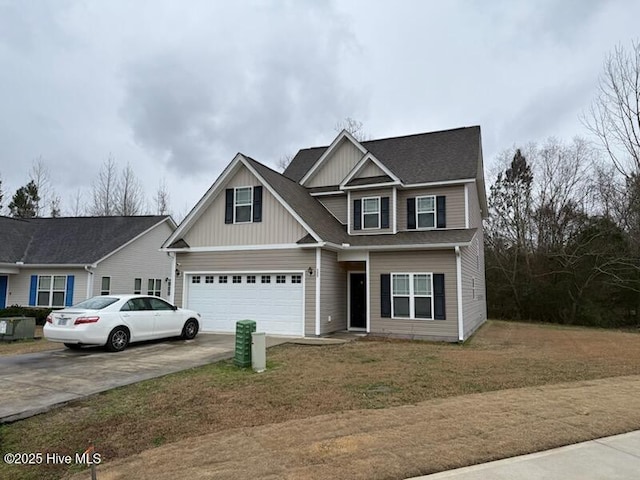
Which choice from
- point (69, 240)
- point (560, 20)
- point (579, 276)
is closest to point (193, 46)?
point (560, 20)

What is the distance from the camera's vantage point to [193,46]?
14.9m

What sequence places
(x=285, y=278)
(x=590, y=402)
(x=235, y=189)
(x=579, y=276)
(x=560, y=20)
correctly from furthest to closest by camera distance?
(x=579, y=276) → (x=235, y=189) → (x=285, y=278) → (x=560, y=20) → (x=590, y=402)

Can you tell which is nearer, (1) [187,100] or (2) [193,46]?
(2) [193,46]

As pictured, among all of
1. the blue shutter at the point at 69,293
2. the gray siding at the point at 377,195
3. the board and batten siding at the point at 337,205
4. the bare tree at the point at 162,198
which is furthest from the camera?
the bare tree at the point at 162,198

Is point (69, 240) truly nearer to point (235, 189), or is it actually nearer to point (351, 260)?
point (235, 189)

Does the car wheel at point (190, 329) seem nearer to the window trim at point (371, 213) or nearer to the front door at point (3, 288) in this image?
the window trim at point (371, 213)

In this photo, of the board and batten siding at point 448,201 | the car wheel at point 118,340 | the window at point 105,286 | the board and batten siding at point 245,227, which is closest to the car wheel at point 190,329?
the car wheel at point 118,340

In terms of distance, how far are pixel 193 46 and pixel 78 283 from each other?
13.0 metres

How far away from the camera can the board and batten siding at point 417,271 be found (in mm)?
13359

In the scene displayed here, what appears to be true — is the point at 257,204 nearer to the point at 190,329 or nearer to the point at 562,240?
the point at 190,329

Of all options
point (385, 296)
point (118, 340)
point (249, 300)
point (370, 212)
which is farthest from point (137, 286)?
point (385, 296)

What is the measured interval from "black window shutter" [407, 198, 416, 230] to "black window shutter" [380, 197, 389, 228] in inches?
32.8

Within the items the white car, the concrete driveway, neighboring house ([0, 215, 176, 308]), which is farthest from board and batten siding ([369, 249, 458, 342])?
neighboring house ([0, 215, 176, 308])

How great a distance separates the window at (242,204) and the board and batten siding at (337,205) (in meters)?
3.60
